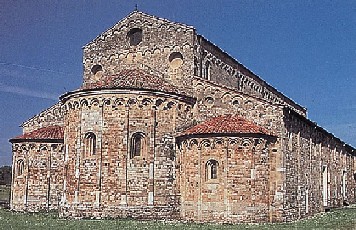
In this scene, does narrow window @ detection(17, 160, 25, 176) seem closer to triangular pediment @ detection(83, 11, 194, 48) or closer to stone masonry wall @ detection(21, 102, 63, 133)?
stone masonry wall @ detection(21, 102, 63, 133)

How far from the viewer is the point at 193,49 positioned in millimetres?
25547

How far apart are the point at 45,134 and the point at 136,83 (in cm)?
816

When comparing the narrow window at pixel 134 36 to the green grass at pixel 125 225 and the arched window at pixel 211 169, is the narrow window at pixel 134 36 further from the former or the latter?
the green grass at pixel 125 225

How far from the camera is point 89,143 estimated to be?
73.5 ft

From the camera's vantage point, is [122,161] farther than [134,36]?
No

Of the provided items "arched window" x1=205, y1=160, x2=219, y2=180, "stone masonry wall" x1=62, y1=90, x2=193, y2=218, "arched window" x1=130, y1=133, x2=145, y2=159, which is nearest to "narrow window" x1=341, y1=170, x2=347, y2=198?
"arched window" x1=205, y1=160, x2=219, y2=180

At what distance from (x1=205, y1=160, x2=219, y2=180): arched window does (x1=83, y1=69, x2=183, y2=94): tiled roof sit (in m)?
4.25

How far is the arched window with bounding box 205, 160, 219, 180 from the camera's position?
70.3 feet

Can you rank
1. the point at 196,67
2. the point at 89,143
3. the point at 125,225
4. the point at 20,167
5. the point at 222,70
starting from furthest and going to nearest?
1. the point at 222,70
2. the point at 20,167
3. the point at 196,67
4. the point at 89,143
5. the point at 125,225

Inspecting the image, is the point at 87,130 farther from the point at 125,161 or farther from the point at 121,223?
the point at 121,223

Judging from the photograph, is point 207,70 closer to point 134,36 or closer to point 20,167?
point 134,36

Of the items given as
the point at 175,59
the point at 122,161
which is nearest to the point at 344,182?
the point at 175,59

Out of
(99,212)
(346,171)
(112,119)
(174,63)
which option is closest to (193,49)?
(174,63)

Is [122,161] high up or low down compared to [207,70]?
down
